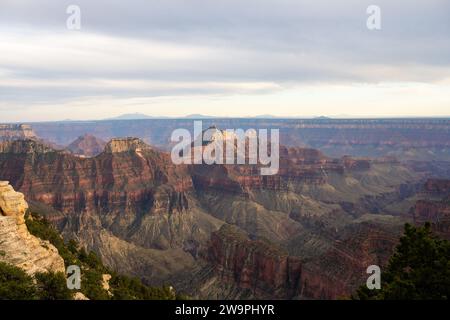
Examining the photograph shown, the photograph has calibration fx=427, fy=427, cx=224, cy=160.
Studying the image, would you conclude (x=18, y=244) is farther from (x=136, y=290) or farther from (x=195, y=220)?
(x=195, y=220)

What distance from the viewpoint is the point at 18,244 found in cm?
3538

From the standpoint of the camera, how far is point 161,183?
174750 millimetres

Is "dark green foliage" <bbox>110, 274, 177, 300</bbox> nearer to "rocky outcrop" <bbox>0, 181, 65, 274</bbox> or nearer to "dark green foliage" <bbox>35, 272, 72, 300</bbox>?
"rocky outcrop" <bbox>0, 181, 65, 274</bbox>

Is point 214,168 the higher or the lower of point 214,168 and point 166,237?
the higher

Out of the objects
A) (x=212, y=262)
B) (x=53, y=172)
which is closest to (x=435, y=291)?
(x=212, y=262)

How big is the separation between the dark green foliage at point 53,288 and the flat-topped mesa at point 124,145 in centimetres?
14650

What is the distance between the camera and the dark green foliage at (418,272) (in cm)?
3064

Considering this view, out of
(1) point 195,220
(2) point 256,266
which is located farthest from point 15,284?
(1) point 195,220

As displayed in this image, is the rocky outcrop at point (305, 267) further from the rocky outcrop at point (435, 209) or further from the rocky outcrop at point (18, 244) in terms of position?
the rocky outcrop at point (18, 244)

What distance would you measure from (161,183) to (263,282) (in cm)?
10511

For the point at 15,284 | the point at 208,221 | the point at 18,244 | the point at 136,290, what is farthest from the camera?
the point at 208,221

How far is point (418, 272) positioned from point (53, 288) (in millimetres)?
26789
